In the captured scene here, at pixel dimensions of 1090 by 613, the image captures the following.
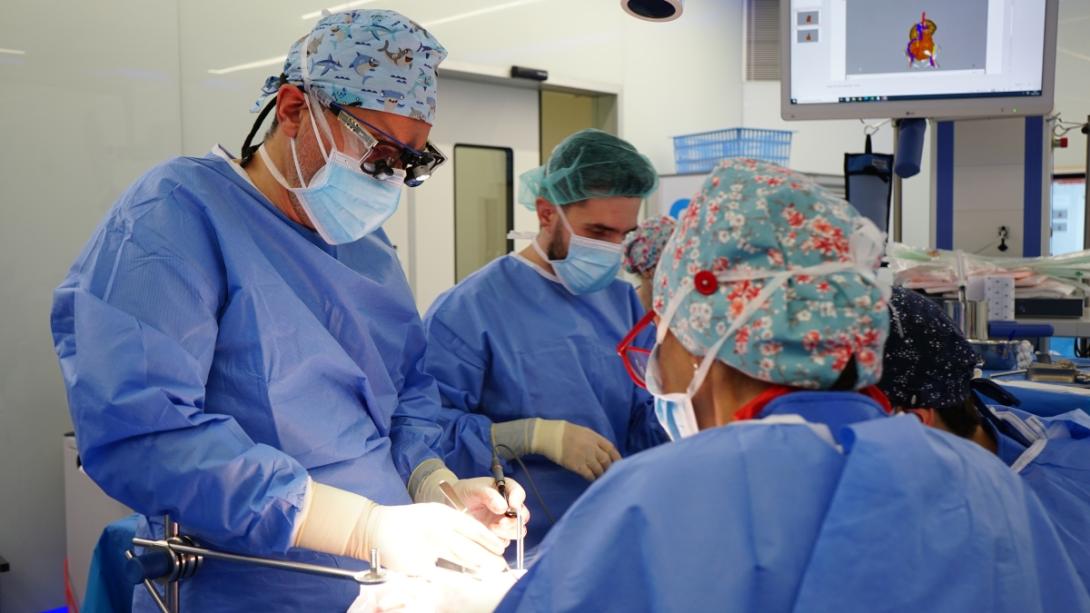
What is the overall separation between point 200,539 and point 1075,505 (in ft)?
4.33

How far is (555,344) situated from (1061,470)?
1076 mm

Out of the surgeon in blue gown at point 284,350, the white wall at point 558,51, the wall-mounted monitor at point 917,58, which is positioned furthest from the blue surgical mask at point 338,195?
the white wall at point 558,51

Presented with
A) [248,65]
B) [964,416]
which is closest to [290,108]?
[964,416]

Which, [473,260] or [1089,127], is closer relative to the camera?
[1089,127]

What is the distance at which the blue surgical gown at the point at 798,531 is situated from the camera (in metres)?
0.78

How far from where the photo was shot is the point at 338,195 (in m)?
1.55

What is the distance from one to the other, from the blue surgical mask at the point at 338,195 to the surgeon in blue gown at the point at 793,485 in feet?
2.46

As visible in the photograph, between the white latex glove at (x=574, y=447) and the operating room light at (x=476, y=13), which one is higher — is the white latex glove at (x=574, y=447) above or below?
below

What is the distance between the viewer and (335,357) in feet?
4.74

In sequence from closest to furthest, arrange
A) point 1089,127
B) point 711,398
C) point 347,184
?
point 711,398 → point 347,184 → point 1089,127

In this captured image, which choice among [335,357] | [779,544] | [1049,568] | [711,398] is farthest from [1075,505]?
[335,357]

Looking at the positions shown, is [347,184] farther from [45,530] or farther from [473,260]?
[473,260]

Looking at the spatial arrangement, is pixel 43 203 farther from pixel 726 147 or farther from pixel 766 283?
pixel 726 147

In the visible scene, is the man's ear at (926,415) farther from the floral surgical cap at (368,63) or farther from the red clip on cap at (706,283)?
the floral surgical cap at (368,63)
